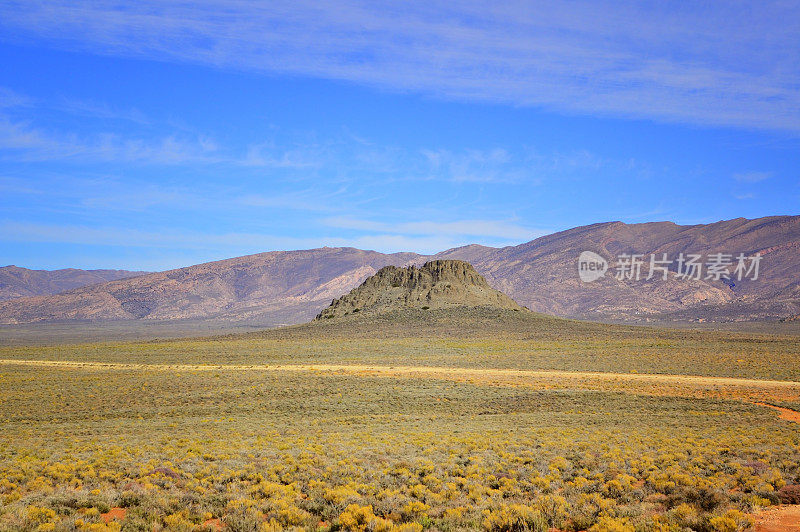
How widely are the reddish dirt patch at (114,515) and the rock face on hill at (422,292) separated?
9194 centimetres

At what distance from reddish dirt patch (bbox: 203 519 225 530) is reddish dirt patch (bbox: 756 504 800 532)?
10186 mm

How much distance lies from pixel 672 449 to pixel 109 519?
53.7ft

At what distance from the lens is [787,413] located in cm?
2745

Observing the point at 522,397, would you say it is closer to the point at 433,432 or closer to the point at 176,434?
the point at 433,432

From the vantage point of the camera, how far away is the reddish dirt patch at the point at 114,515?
35.7 feet

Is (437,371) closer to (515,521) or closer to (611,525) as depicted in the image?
(515,521)

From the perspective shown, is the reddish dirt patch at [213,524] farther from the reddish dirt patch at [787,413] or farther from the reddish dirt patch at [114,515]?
the reddish dirt patch at [787,413]

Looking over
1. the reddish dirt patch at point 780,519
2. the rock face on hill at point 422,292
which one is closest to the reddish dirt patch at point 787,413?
the reddish dirt patch at point 780,519

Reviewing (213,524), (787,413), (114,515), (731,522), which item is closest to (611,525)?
(731,522)

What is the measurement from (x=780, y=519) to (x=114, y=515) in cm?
1338

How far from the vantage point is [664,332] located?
280 ft

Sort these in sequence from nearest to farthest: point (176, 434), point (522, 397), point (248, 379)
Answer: point (176, 434)
point (522, 397)
point (248, 379)

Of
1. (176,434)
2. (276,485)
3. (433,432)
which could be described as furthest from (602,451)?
(176,434)

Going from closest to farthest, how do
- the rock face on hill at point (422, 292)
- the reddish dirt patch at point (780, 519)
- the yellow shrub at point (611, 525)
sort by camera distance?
1. the reddish dirt patch at point (780, 519)
2. the yellow shrub at point (611, 525)
3. the rock face on hill at point (422, 292)
